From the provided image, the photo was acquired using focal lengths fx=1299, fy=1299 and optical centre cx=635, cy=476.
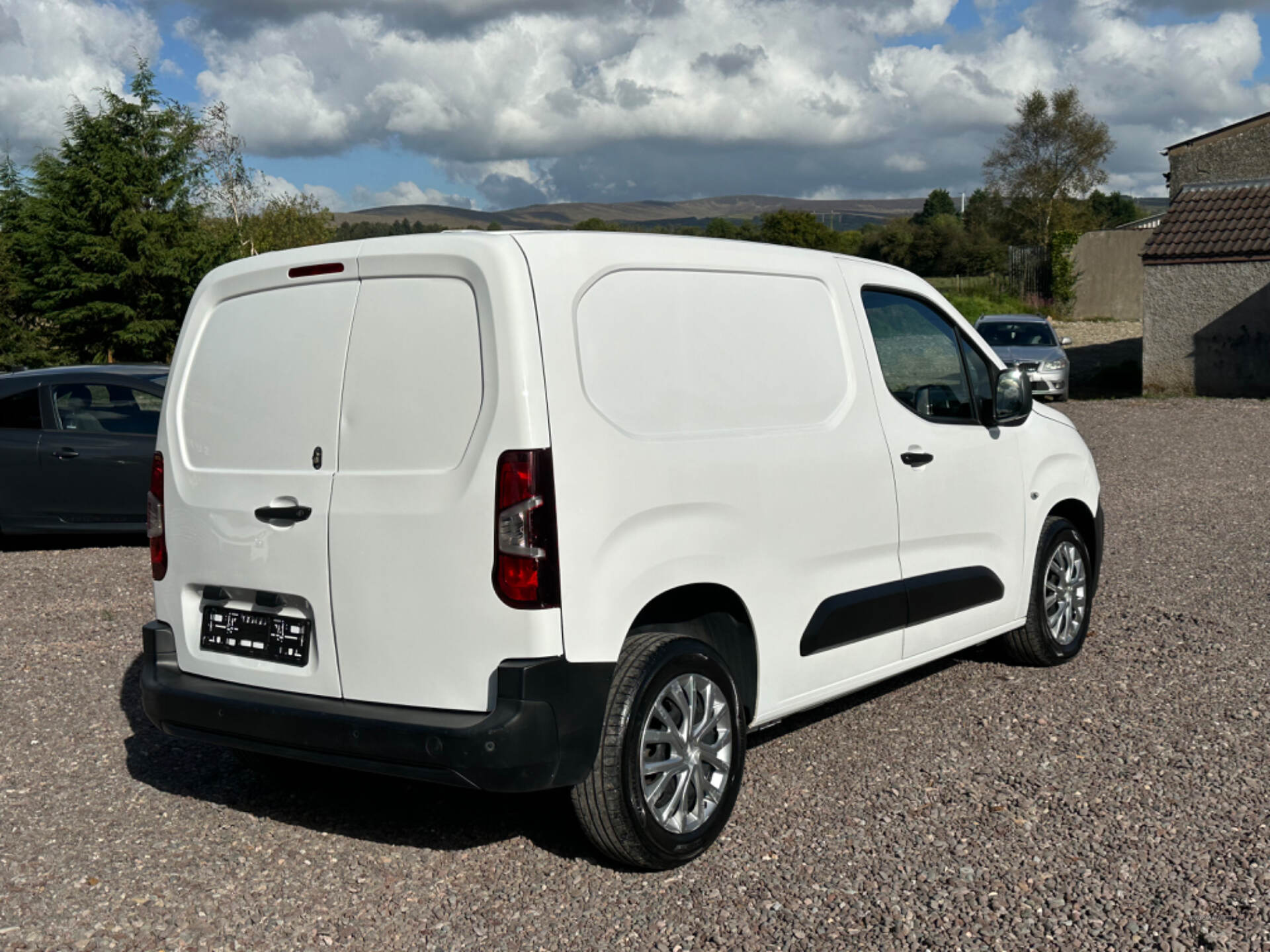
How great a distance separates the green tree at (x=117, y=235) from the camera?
27859 mm

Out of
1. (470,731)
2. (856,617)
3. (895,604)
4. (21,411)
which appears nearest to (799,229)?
(21,411)

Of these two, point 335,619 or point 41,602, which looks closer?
point 335,619

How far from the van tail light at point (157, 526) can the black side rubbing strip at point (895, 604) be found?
7.45 feet

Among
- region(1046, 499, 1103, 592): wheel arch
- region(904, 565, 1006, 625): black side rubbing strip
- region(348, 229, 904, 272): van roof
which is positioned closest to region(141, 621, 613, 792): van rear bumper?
region(348, 229, 904, 272): van roof

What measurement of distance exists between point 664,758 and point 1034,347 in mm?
21640

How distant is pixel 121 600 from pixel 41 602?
0.55 m

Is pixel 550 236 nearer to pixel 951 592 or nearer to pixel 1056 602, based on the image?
pixel 951 592

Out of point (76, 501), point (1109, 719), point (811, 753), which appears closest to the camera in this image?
point (811, 753)

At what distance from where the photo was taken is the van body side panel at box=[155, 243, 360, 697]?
13.4 feet

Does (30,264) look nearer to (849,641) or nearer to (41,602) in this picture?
(41,602)

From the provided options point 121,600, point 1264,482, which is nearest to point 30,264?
point 121,600

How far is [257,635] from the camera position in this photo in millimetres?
4242

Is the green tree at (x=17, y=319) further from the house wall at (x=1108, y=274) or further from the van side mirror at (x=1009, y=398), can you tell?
the house wall at (x=1108, y=274)

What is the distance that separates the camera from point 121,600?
341 inches
